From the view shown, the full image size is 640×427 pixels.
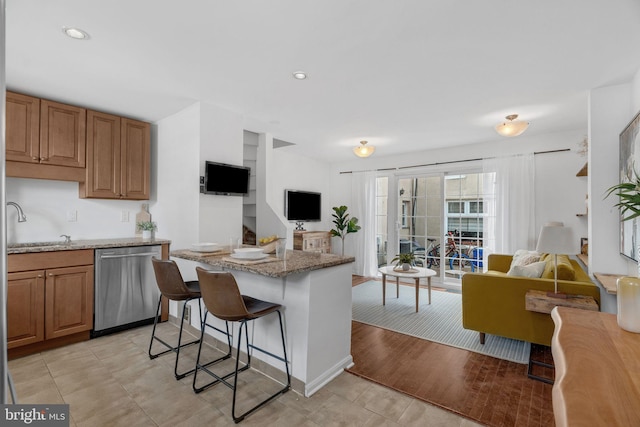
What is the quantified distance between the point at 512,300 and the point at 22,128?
15.4 feet

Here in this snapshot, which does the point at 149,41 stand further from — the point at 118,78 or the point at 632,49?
the point at 632,49

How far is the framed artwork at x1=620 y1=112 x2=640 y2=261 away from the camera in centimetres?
209

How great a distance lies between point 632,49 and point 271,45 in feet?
8.23

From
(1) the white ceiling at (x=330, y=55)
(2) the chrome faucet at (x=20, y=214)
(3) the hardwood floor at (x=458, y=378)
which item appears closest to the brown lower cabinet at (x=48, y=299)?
(2) the chrome faucet at (x=20, y=214)

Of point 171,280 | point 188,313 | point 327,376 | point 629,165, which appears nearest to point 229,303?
point 171,280

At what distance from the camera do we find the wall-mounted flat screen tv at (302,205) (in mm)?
5500

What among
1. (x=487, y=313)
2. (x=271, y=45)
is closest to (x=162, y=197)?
(x=271, y=45)

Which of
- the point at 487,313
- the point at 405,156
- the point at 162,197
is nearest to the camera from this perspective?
the point at 487,313

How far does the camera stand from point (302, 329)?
2027 millimetres

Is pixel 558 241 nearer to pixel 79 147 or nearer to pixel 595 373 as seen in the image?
pixel 595 373

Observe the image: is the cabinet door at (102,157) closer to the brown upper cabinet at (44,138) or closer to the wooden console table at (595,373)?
the brown upper cabinet at (44,138)

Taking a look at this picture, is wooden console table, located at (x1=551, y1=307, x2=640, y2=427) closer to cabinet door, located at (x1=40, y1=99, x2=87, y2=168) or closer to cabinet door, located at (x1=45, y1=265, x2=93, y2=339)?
cabinet door, located at (x1=45, y1=265, x2=93, y2=339)

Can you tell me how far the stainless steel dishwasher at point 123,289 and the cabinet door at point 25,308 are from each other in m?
0.40

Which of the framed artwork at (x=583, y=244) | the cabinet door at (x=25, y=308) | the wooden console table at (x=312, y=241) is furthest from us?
the wooden console table at (x=312, y=241)
